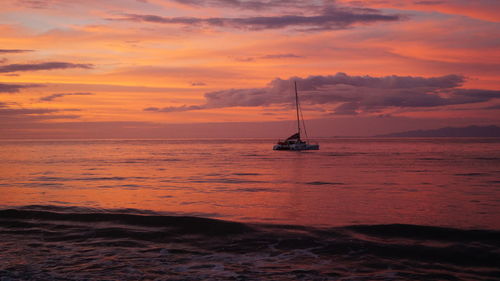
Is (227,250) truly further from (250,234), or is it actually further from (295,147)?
(295,147)

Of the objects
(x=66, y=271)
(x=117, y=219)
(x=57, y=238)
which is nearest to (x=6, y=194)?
(x=117, y=219)

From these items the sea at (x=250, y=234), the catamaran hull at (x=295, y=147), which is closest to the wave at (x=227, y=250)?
the sea at (x=250, y=234)

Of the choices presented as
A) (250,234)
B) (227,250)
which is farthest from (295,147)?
(227,250)

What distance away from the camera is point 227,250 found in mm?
12406

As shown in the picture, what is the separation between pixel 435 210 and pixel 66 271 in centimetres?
1635

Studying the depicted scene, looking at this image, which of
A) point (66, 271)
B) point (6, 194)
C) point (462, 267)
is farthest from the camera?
point (6, 194)

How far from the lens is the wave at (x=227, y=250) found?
9938mm

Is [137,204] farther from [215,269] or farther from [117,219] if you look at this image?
[215,269]

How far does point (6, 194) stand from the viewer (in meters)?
24.9

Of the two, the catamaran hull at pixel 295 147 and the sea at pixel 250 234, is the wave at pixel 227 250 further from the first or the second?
the catamaran hull at pixel 295 147

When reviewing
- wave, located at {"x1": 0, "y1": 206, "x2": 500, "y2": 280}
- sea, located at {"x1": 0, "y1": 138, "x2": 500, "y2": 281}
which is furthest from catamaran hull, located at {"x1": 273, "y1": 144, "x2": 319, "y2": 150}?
wave, located at {"x1": 0, "y1": 206, "x2": 500, "y2": 280}

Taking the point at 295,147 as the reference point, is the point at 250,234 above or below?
below

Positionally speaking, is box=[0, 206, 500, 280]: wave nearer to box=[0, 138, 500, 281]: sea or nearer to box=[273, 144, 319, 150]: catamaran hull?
box=[0, 138, 500, 281]: sea

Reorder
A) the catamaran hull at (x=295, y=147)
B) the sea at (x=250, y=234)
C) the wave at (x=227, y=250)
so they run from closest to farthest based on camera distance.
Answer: the wave at (x=227, y=250), the sea at (x=250, y=234), the catamaran hull at (x=295, y=147)
